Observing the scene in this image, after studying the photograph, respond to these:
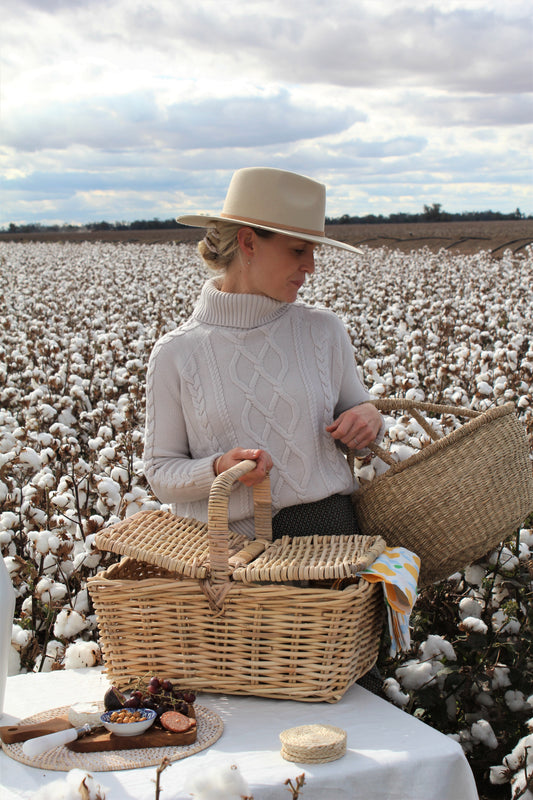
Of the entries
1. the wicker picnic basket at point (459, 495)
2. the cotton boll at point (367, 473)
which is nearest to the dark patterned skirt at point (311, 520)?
the wicker picnic basket at point (459, 495)

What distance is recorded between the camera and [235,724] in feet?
5.99

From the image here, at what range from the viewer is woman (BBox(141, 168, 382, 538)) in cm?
227

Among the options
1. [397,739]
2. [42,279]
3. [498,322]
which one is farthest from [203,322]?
[42,279]

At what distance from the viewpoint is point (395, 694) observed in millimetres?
2283

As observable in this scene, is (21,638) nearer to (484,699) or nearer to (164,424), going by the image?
→ (164,424)

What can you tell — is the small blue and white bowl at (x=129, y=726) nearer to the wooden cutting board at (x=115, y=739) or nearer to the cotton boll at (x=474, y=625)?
the wooden cutting board at (x=115, y=739)

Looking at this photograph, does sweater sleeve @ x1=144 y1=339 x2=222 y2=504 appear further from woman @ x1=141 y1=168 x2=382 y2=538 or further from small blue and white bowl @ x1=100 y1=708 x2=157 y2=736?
small blue and white bowl @ x1=100 y1=708 x2=157 y2=736

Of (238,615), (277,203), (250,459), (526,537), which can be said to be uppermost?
(277,203)

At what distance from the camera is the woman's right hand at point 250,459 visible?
6.72ft

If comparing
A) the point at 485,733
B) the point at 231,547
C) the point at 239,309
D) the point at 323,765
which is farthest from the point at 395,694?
the point at 239,309

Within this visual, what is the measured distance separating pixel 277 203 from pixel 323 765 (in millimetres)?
1337

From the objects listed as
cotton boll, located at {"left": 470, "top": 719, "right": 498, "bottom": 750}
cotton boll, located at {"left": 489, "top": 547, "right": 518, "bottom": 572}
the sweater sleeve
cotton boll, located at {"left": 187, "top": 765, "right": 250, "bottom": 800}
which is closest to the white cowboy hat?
the sweater sleeve

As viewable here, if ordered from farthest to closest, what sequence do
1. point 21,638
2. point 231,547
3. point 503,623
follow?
point 503,623 → point 21,638 → point 231,547

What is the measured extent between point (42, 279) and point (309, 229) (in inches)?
551
